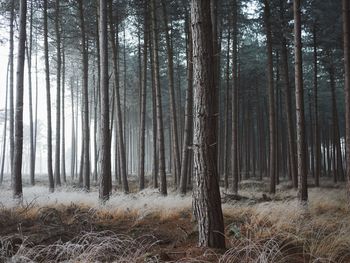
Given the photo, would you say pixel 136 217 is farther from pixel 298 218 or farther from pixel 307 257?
pixel 307 257

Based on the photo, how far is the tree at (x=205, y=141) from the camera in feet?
13.9

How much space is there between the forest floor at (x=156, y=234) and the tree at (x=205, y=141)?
0.34 m

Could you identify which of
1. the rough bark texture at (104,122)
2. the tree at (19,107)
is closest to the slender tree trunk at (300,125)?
the rough bark texture at (104,122)

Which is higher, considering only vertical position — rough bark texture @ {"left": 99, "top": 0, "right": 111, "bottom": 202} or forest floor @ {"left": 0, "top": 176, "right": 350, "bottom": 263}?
rough bark texture @ {"left": 99, "top": 0, "right": 111, "bottom": 202}

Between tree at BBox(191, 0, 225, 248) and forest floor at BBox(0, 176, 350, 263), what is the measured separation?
336 mm

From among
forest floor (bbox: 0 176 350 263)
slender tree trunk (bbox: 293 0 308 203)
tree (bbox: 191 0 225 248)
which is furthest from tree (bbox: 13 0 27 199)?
slender tree trunk (bbox: 293 0 308 203)

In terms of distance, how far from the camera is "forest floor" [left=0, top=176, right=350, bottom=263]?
3.96m

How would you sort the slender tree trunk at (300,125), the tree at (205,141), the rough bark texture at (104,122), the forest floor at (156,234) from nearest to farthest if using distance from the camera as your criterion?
the forest floor at (156,234)
the tree at (205,141)
the slender tree trunk at (300,125)
the rough bark texture at (104,122)

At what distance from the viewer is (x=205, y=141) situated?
14.1ft

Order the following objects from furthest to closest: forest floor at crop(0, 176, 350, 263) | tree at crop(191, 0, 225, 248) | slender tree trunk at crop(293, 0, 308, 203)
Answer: slender tree trunk at crop(293, 0, 308, 203) < tree at crop(191, 0, 225, 248) < forest floor at crop(0, 176, 350, 263)

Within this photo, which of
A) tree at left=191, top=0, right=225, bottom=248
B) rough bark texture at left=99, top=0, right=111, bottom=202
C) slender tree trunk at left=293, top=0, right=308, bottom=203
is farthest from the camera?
rough bark texture at left=99, top=0, right=111, bottom=202

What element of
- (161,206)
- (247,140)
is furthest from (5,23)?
(247,140)

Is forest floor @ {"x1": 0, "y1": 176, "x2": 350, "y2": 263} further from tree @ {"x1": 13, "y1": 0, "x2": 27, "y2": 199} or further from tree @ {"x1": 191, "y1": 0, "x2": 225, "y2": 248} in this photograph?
tree @ {"x1": 13, "y1": 0, "x2": 27, "y2": 199}

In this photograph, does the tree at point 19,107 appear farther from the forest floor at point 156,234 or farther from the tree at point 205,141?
the tree at point 205,141
